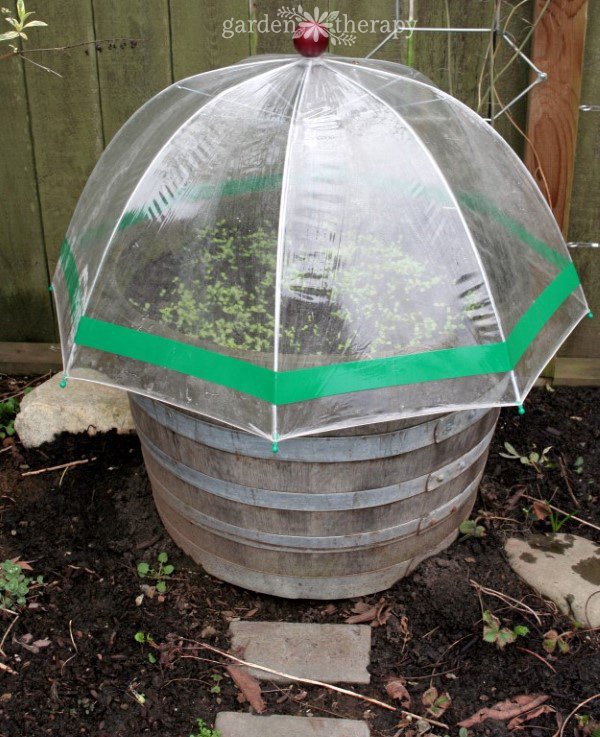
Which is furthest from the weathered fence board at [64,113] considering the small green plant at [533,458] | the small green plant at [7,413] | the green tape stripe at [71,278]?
the small green plant at [533,458]

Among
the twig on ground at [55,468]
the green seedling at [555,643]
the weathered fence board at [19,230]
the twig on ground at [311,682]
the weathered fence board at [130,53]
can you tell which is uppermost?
the weathered fence board at [130,53]

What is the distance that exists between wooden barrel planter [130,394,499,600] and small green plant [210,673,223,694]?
0.30 meters

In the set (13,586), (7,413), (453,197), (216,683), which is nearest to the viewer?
(453,197)

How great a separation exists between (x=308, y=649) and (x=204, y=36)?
2.38m

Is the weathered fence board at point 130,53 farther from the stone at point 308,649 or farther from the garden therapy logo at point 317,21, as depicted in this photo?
the stone at point 308,649

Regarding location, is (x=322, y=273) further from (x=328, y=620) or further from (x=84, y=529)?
(x=84, y=529)

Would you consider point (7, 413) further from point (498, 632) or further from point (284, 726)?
point (498, 632)

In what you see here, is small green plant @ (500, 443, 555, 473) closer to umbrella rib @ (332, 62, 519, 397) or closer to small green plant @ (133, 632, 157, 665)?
umbrella rib @ (332, 62, 519, 397)

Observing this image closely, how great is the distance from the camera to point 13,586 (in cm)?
241

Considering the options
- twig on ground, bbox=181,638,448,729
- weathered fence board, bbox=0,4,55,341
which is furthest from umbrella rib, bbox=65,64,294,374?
weathered fence board, bbox=0,4,55,341

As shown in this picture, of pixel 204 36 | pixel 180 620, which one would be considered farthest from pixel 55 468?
pixel 204 36

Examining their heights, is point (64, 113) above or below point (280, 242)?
above

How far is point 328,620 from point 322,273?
121 cm

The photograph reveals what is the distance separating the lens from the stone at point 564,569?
2404 mm
